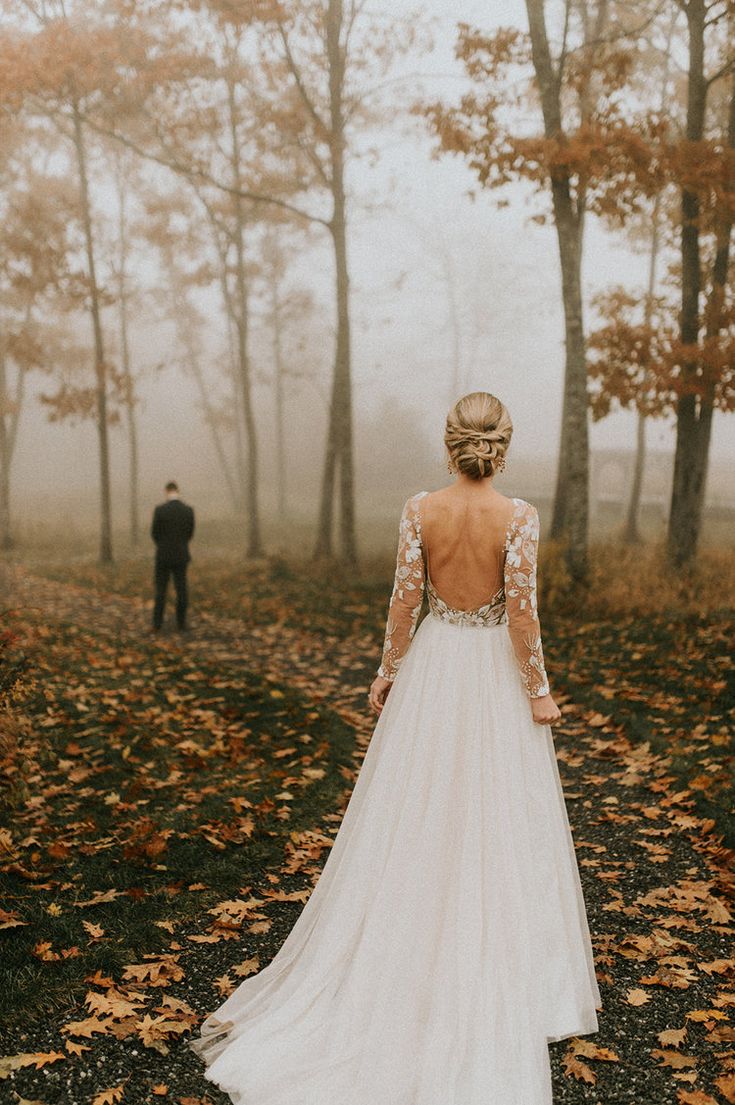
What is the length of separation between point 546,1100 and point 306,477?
3974cm

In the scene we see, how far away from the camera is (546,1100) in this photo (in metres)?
2.92

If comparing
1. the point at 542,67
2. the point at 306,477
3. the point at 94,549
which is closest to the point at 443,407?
the point at 306,477

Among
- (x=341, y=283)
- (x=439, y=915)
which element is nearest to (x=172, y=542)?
(x=341, y=283)

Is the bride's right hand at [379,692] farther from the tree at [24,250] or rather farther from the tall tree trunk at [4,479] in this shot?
the tall tree trunk at [4,479]

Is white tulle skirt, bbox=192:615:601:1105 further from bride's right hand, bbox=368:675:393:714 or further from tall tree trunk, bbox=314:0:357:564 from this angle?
tall tree trunk, bbox=314:0:357:564

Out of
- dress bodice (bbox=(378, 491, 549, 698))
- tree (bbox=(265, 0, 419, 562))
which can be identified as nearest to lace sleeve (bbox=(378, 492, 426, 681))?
dress bodice (bbox=(378, 491, 549, 698))

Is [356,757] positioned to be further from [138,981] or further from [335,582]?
[335,582]

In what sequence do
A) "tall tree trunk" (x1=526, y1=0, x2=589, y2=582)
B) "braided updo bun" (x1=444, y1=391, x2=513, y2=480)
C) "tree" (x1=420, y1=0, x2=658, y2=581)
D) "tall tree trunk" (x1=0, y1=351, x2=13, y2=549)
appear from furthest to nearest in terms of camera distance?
"tall tree trunk" (x1=0, y1=351, x2=13, y2=549), "tall tree trunk" (x1=526, y1=0, x2=589, y2=582), "tree" (x1=420, y1=0, x2=658, y2=581), "braided updo bun" (x1=444, y1=391, x2=513, y2=480)

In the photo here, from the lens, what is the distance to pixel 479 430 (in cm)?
325

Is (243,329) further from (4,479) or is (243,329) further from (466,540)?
(466,540)

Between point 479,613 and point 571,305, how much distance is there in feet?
32.1

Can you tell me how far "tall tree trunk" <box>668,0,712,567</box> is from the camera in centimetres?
1203

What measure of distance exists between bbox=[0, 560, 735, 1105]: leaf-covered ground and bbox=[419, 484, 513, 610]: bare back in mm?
1846

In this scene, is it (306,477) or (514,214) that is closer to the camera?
(514,214)
